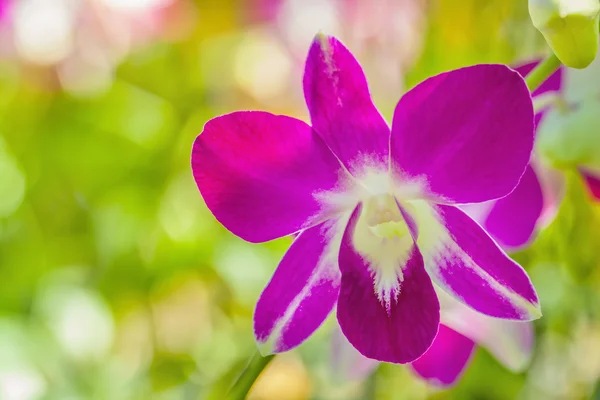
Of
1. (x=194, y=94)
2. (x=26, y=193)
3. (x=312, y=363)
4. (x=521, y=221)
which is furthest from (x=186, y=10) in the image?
(x=521, y=221)

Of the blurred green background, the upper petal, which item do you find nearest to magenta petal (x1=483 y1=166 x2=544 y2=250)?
the upper petal

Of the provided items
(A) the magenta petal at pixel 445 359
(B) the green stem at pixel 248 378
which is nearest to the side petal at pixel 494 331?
(A) the magenta petal at pixel 445 359

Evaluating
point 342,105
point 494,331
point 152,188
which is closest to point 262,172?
point 342,105

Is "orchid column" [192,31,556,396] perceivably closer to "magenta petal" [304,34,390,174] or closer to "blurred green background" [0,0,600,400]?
"magenta petal" [304,34,390,174]

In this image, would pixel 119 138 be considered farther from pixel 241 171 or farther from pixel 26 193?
pixel 241 171

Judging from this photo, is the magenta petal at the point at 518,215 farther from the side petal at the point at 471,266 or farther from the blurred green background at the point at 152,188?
the blurred green background at the point at 152,188

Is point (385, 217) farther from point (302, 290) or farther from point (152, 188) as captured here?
point (152, 188)

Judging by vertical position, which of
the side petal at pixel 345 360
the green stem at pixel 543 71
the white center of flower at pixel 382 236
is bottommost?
the side petal at pixel 345 360

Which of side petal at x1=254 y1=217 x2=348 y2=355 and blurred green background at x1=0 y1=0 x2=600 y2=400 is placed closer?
side petal at x1=254 y1=217 x2=348 y2=355
